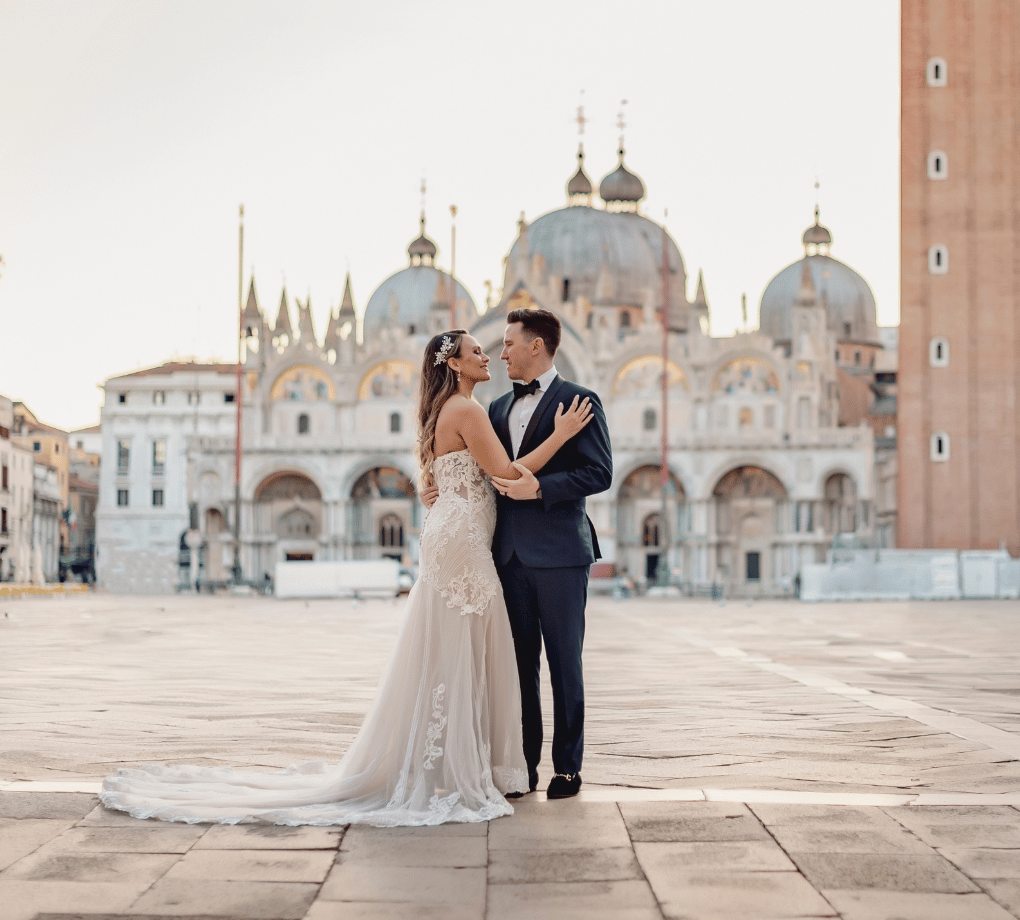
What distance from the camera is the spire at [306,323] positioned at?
6019cm

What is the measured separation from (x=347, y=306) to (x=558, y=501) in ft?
231

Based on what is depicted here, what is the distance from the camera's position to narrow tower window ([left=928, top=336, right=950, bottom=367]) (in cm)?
3800

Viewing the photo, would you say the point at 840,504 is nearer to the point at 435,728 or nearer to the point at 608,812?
the point at 435,728

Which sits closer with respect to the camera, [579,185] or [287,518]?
[287,518]

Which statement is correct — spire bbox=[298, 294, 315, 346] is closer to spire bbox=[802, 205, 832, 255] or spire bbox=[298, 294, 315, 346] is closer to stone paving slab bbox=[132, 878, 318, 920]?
spire bbox=[802, 205, 832, 255]

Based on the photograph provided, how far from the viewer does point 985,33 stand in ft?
123

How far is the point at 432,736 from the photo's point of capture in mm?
4938

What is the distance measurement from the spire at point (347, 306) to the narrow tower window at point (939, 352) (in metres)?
41.2

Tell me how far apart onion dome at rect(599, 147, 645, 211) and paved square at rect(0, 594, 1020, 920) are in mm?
63156

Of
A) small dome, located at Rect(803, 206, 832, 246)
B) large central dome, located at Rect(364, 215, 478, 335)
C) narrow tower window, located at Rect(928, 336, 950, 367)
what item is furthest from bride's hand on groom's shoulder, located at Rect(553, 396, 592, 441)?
small dome, located at Rect(803, 206, 832, 246)

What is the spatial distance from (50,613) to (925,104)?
2749 cm

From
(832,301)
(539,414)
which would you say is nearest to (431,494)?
(539,414)

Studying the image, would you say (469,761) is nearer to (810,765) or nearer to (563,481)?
(563,481)

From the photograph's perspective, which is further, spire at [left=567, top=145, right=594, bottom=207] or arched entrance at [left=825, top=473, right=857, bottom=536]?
spire at [left=567, top=145, right=594, bottom=207]
